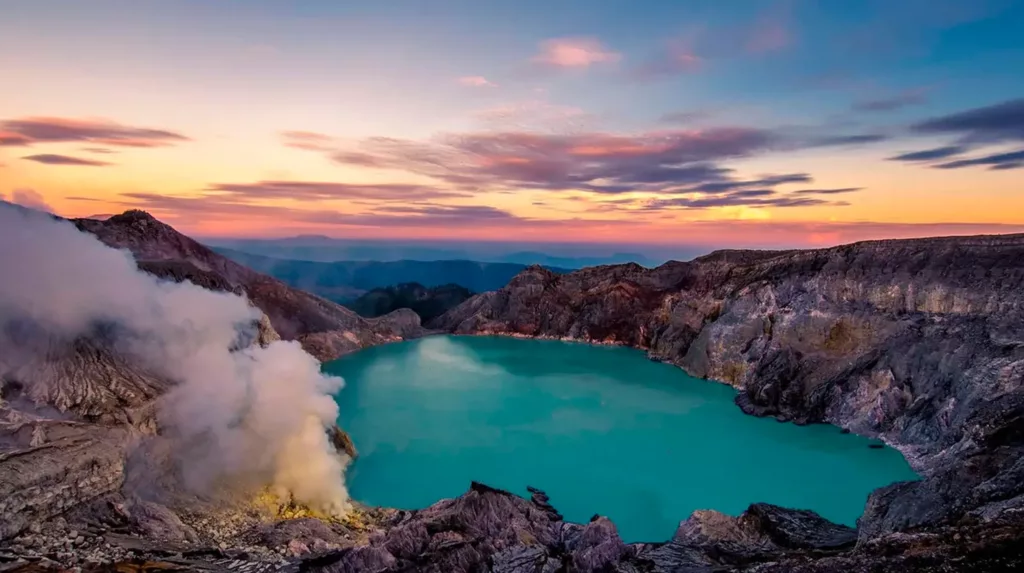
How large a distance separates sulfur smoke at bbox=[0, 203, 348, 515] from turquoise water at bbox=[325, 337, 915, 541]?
4279mm

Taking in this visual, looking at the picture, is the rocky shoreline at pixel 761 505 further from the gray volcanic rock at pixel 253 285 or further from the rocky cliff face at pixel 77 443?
the gray volcanic rock at pixel 253 285

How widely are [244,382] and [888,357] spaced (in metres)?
36.7

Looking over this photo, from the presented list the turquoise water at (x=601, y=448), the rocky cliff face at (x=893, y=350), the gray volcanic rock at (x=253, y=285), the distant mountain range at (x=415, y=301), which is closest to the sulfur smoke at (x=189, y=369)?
the turquoise water at (x=601, y=448)

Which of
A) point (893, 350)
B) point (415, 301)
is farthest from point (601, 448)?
point (415, 301)

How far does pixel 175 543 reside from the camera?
16297mm

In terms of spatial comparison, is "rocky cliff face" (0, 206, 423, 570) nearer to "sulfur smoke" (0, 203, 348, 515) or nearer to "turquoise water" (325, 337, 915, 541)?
"sulfur smoke" (0, 203, 348, 515)

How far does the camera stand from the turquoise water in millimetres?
26047

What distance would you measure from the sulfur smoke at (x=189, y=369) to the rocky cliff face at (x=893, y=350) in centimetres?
2023

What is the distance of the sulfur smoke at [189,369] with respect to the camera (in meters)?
21.2

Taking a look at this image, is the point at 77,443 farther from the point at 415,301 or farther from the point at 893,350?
the point at 415,301

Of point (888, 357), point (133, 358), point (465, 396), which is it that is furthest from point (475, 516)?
point (888, 357)

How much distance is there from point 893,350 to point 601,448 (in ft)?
65.3

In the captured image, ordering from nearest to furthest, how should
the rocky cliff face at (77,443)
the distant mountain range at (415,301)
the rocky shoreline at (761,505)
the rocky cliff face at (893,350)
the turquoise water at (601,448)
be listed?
the rocky shoreline at (761,505)
the rocky cliff face at (77,443)
the rocky cliff face at (893,350)
the turquoise water at (601,448)
the distant mountain range at (415,301)

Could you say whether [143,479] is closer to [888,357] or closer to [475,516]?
[475,516]
